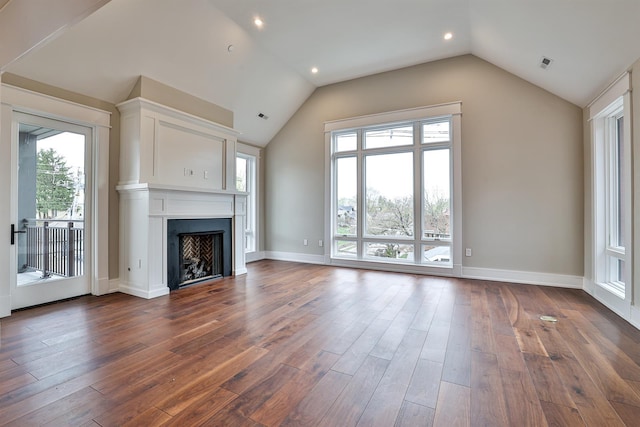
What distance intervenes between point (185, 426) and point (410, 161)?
16.6 ft

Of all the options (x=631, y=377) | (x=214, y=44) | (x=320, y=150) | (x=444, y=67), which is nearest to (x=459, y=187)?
(x=444, y=67)

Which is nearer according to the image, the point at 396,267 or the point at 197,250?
the point at 197,250

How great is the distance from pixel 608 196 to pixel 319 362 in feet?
13.6

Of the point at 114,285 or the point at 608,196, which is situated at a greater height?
the point at 608,196

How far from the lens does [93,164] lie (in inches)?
153

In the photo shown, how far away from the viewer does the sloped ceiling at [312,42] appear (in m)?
3.12

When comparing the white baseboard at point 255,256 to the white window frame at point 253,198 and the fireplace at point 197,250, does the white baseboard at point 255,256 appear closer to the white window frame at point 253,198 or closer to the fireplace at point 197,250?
the white window frame at point 253,198

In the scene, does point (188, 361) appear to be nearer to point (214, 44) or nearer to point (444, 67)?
point (214, 44)

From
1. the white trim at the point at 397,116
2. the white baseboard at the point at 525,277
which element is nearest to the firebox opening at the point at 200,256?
the white trim at the point at 397,116

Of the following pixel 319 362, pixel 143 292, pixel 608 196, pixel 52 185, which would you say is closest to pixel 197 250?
pixel 143 292

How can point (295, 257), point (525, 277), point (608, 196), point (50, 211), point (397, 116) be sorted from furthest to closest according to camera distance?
point (295, 257) → point (397, 116) → point (525, 277) → point (608, 196) → point (50, 211)

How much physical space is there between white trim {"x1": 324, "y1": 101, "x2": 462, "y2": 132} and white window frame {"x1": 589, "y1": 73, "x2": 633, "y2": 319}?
183 centimetres

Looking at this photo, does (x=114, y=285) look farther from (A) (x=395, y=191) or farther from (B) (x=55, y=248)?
(A) (x=395, y=191)

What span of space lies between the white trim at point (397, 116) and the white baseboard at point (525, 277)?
2.69 metres
